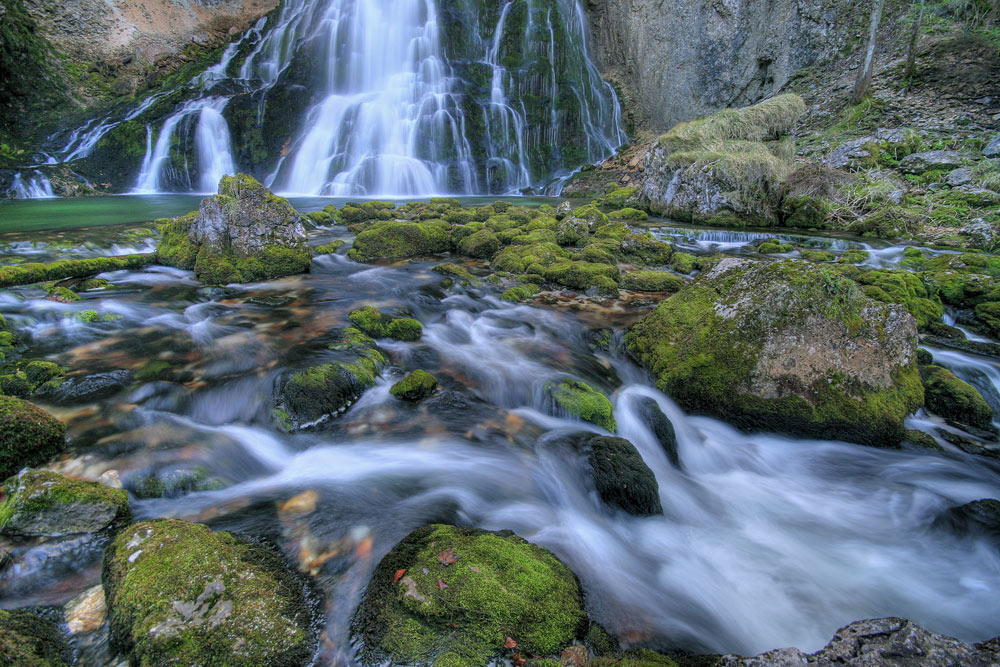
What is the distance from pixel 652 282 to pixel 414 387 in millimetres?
→ 5171

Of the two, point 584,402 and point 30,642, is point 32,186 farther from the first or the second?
point 584,402

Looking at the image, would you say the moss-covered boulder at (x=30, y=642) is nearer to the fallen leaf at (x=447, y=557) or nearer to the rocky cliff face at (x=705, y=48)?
the fallen leaf at (x=447, y=557)

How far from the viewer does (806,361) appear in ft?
13.5

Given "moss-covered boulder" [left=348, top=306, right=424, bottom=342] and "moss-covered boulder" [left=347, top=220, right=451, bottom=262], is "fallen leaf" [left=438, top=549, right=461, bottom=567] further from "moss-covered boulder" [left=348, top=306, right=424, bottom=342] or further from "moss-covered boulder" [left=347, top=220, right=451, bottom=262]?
"moss-covered boulder" [left=347, top=220, right=451, bottom=262]

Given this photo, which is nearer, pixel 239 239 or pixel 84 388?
pixel 84 388

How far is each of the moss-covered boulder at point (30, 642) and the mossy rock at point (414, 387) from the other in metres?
2.81

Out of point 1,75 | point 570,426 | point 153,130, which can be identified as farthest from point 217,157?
point 570,426

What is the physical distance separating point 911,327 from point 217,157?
89.9 feet

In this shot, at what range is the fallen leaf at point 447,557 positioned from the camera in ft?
7.55

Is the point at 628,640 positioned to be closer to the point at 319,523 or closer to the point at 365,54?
the point at 319,523

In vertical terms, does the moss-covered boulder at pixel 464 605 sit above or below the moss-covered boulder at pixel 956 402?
below

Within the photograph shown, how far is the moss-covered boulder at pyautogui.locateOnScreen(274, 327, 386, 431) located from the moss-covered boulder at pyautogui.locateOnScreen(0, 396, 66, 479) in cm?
148

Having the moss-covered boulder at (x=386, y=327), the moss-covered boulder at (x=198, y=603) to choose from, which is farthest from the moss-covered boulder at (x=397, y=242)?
the moss-covered boulder at (x=198, y=603)

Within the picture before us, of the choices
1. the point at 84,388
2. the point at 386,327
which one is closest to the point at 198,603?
the point at 84,388
